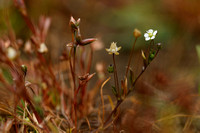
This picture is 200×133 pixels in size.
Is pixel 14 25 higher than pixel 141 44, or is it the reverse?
pixel 14 25

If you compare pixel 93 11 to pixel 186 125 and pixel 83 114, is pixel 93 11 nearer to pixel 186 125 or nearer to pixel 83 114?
pixel 83 114

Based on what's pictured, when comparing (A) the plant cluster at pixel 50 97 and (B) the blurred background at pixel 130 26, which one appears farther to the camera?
(B) the blurred background at pixel 130 26

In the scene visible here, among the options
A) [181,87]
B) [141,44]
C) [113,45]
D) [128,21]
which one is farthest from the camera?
[128,21]

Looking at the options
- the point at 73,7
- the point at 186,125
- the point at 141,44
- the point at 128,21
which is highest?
the point at 73,7

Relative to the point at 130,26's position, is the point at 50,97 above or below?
below

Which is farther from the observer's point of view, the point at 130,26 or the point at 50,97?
the point at 130,26

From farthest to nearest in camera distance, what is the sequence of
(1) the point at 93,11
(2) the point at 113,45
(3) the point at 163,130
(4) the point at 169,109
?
1. (1) the point at 93,11
2. (4) the point at 169,109
3. (3) the point at 163,130
4. (2) the point at 113,45

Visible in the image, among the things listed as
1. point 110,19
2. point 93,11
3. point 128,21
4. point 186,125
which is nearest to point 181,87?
point 186,125

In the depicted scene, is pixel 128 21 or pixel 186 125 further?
pixel 128 21
